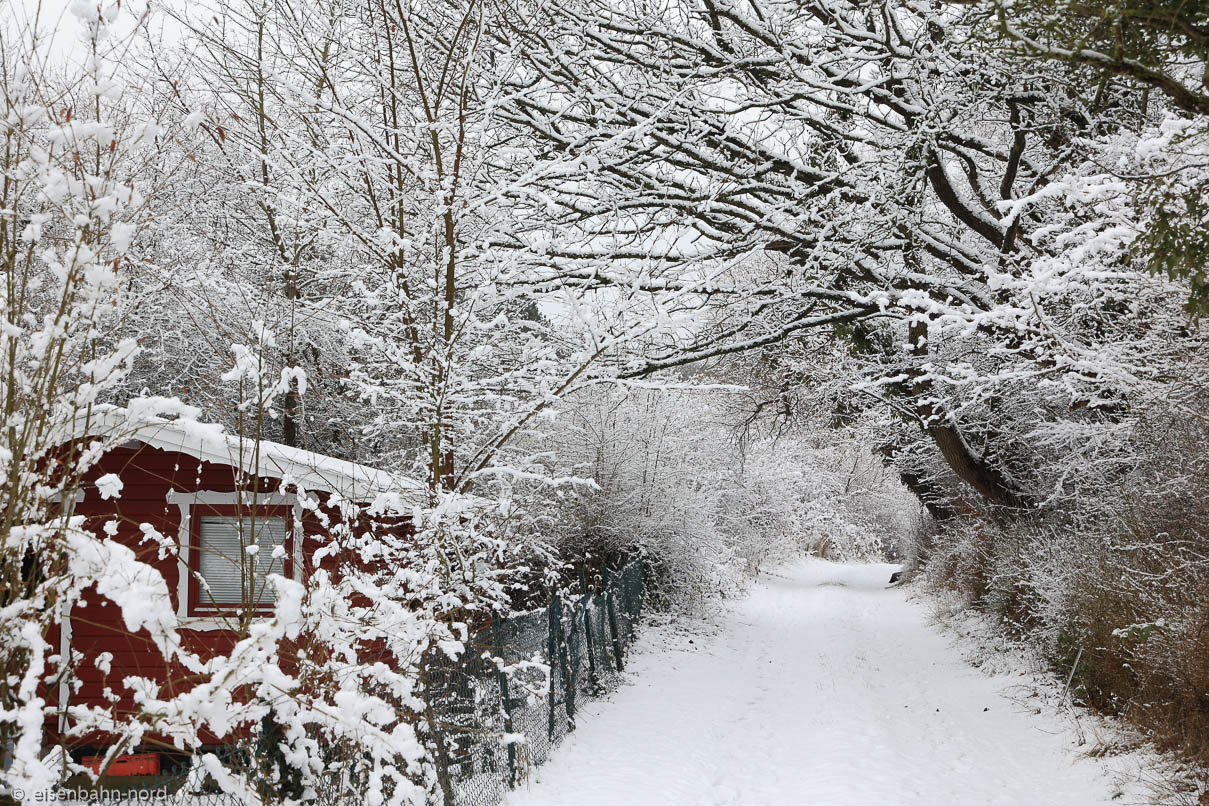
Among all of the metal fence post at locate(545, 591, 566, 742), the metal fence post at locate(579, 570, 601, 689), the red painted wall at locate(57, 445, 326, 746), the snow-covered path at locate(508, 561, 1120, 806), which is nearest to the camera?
the snow-covered path at locate(508, 561, 1120, 806)

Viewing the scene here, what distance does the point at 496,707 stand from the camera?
23.7 ft

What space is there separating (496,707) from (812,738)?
381 centimetres

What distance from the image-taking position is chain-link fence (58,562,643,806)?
17.1 ft

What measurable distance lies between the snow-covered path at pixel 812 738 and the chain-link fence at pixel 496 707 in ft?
0.92

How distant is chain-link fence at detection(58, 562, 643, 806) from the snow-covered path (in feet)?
0.92

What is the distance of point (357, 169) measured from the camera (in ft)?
22.8

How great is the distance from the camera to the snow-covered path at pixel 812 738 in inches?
284

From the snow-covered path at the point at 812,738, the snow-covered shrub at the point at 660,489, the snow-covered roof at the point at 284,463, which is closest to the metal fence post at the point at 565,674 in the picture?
the snow-covered path at the point at 812,738

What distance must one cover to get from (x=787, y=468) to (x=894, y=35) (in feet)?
81.6

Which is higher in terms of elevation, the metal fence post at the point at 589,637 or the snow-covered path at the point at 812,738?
the metal fence post at the point at 589,637

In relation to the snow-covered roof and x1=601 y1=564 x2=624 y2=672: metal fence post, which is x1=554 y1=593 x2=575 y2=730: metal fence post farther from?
x1=601 y1=564 x2=624 y2=672: metal fence post

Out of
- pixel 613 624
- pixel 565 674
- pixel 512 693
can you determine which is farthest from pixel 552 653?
Answer: pixel 613 624

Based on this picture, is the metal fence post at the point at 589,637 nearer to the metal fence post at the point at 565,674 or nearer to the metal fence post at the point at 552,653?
the metal fence post at the point at 565,674

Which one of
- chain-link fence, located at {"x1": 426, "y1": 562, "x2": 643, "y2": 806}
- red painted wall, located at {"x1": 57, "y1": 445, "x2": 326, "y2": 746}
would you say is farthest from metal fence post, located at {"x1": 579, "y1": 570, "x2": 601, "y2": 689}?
red painted wall, located at {"x1": 57, "y1": 445, "x2": 326, "y2": 746}
